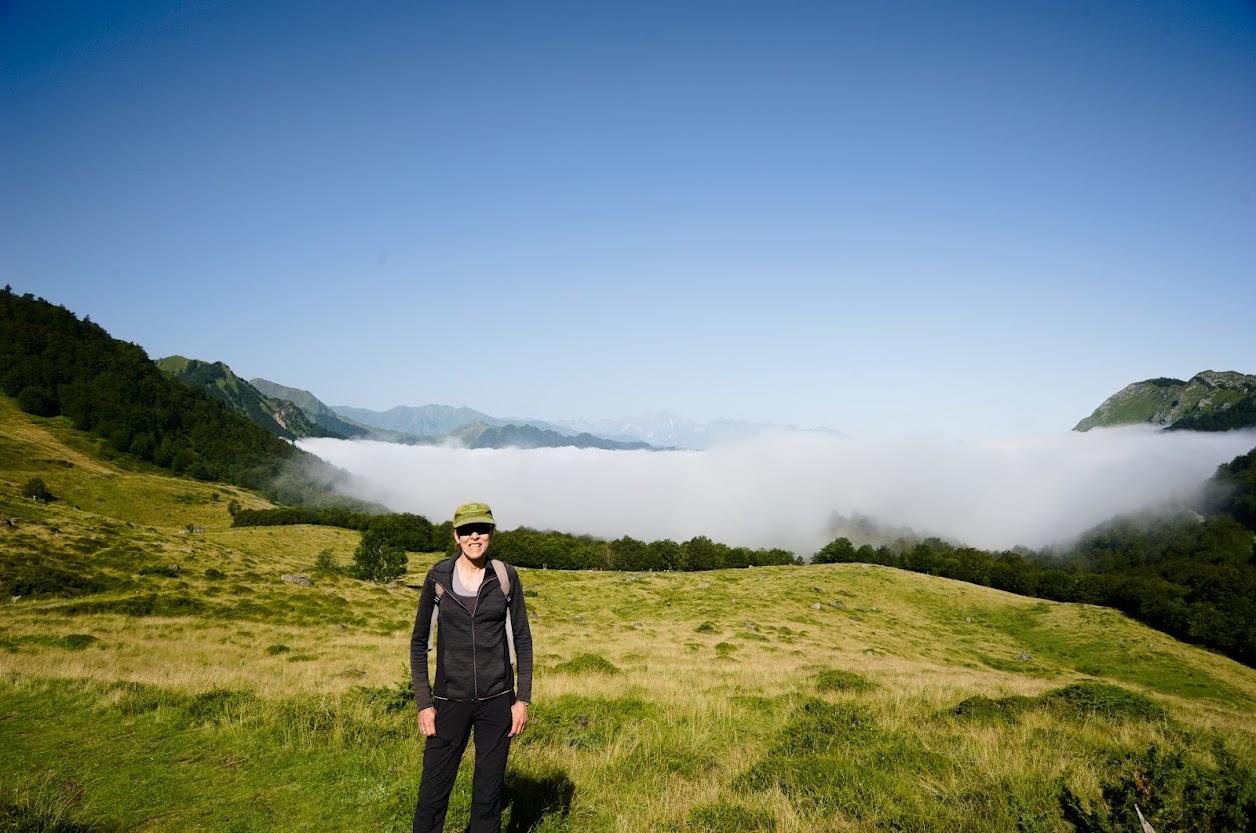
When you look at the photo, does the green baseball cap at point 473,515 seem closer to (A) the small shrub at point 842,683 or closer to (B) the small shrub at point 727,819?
(B) the small shrub at point 727,819

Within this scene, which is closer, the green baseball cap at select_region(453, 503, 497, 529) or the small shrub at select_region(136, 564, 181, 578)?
the green baseball cap at select_region(453, 503, 497, 529)

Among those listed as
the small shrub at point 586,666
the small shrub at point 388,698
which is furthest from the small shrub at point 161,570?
the small shrub at point 388,698

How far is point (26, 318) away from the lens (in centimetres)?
18300

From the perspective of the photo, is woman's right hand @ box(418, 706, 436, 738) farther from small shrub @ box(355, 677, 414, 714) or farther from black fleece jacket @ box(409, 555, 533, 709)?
small shrub @ box(355, 677, 414, 714)

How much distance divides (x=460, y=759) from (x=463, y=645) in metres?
1.21

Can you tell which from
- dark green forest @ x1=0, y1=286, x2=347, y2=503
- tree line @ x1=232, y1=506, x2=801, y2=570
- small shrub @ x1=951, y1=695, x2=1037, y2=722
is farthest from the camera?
dark green forest @ x1=0, y1=286, x2=347, y2=503

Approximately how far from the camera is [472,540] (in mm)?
5496

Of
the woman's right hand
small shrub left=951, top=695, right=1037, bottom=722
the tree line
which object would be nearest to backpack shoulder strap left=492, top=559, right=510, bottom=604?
the woman's right hand

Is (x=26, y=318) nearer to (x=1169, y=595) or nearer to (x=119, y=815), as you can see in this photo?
(x=119, y=815)

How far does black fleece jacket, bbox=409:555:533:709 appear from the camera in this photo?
5.43 m

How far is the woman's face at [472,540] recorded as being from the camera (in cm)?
548

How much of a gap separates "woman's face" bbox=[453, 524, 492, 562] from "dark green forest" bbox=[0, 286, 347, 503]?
207631 mm

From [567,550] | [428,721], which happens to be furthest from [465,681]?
[567,550]

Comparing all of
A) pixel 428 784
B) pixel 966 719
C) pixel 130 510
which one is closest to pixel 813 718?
pixel 966 719
